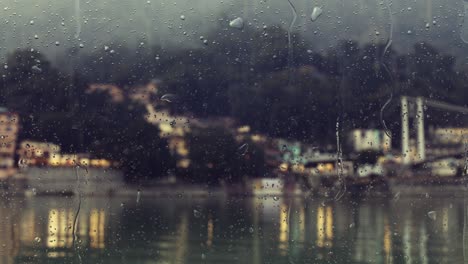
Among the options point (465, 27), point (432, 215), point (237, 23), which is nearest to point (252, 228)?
point (432, 215)

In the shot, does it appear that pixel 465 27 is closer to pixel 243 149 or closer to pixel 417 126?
pixel 417 126

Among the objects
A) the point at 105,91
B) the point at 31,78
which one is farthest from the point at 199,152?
the point at 31,78

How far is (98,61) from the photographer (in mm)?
3336

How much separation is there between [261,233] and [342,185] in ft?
1.92

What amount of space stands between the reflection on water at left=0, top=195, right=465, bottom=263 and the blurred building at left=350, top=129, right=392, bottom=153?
0.33 m

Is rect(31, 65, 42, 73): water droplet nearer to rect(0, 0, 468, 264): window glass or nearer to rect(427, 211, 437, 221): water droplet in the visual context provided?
rect(0, 0, 468, 264): window glass

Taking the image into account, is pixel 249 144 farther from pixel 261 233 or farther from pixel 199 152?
pixel 261 233

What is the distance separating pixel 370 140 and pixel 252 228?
922mm

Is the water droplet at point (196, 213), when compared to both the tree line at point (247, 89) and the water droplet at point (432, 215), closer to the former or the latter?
the tree line at point (247, 89)

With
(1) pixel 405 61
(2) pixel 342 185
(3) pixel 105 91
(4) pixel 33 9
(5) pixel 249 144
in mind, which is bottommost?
(2) pixel 342 185

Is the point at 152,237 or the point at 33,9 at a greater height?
the point at 33,9

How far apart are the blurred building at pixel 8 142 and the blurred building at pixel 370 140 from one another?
84.7 inches

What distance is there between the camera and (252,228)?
3.29m

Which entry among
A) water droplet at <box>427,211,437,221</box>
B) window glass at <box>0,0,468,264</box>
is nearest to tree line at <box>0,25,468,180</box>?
window glass at <box>0,0,468,264</box>
